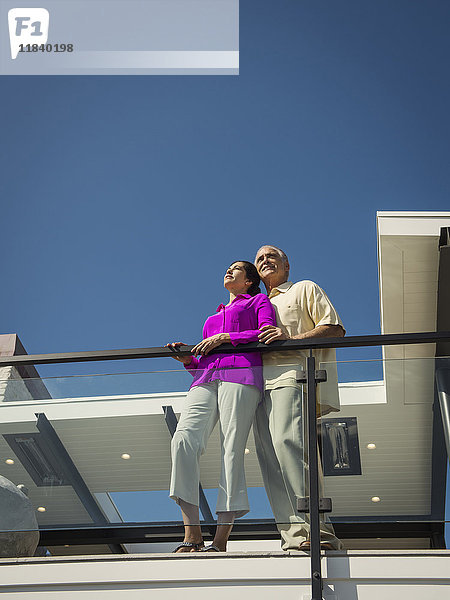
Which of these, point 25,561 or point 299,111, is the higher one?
point 299,111

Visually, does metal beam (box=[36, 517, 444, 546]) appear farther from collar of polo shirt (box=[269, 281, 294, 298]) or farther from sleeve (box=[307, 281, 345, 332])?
collar of polo shirt (box=[269, 281, 294, 298])

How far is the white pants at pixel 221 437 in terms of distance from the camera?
383cm

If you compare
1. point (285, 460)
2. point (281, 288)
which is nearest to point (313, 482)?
point (285, 460)

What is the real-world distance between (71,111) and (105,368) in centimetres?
1591

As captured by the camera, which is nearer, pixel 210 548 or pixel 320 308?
pixel 210 548

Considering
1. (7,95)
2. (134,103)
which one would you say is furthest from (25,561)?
(7,95)

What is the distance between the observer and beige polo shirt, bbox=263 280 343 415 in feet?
12.9

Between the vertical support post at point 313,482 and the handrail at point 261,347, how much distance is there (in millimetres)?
114

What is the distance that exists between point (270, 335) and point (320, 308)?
1.29 feet

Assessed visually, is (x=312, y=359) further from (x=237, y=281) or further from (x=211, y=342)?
(x=237, y=281)

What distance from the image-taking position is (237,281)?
4562mm

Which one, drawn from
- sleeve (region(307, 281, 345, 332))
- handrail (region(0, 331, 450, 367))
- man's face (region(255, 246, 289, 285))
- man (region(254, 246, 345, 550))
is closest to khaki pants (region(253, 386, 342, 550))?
man (region(254, 246, 345, 550))

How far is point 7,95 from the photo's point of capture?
62.7 feet

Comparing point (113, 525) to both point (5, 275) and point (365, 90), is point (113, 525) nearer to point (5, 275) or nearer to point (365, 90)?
point (365, 90)
